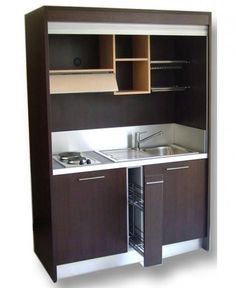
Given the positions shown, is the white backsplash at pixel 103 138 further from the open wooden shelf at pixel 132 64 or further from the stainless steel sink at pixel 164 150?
the open wooden shelf at pixel 132 64

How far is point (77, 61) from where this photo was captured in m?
3.85

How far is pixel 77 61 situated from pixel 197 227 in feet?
5.47

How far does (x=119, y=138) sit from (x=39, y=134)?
0.83m

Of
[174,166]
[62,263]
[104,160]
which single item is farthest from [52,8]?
[62,263]

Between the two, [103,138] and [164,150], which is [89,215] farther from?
[164,150]

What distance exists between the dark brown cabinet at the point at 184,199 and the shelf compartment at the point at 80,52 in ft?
3.15

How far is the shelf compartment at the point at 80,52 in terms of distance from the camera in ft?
12.3

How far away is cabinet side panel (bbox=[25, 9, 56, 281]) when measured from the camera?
329cm

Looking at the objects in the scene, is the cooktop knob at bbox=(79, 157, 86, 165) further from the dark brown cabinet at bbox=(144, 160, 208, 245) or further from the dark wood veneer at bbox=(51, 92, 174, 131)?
the dark brown cabinet at bbox=(144, 160, 208, 245)

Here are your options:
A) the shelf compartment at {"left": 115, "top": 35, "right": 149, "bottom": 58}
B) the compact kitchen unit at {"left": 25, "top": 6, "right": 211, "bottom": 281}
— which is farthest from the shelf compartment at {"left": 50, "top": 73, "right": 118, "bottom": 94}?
the shelf compartment at {"left": 115, "top": 35, "right": 149, "bottom": 58}

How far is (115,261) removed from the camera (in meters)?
3.71

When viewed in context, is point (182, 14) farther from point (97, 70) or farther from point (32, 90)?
Result: point (32, 90)

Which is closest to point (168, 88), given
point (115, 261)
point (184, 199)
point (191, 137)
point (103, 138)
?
point (191, 137)

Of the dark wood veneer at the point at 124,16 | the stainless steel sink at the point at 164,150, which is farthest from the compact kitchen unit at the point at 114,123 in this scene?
the stainless steel sink at the point at 164,150
